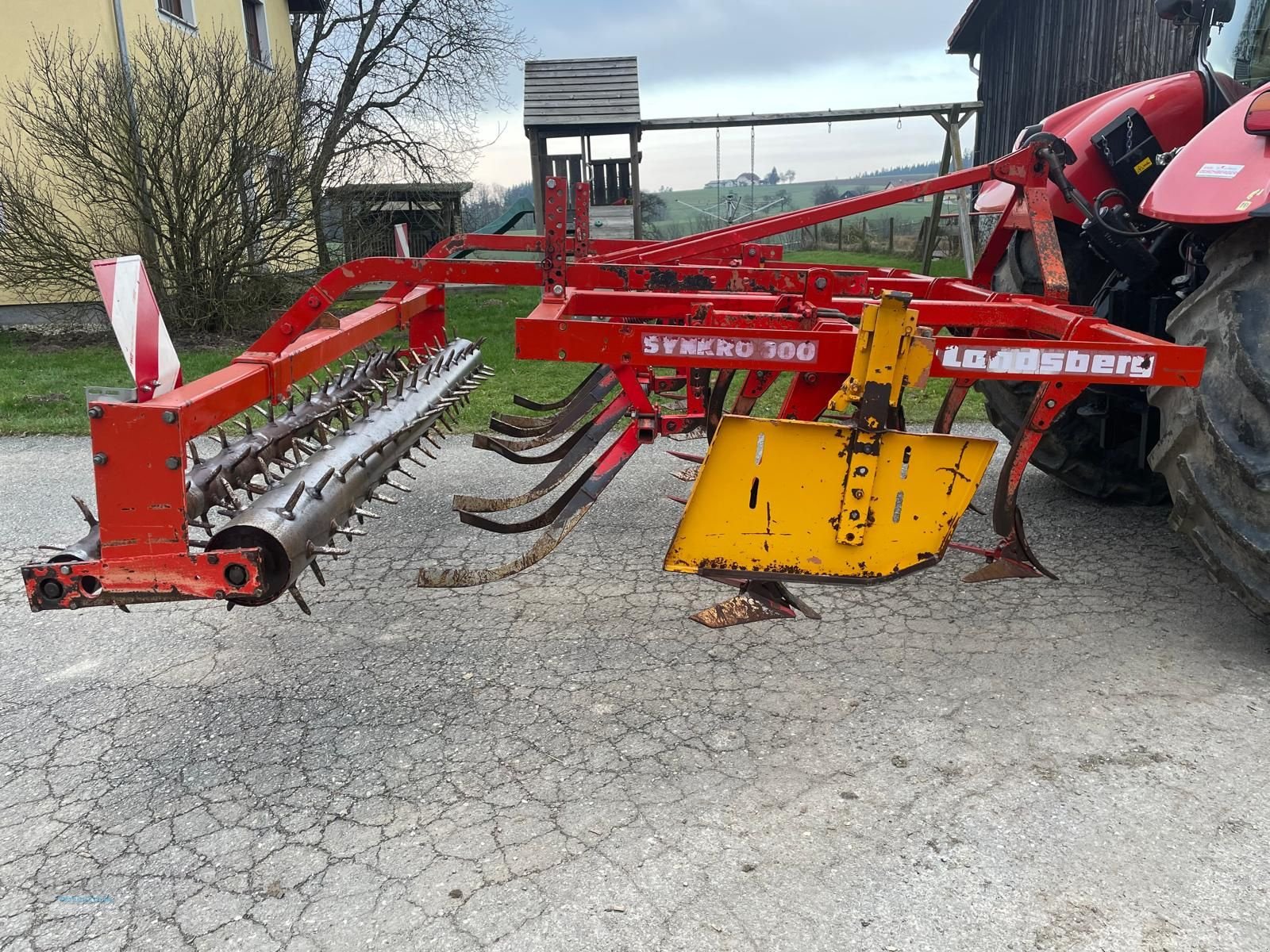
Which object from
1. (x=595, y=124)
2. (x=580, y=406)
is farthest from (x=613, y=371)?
(x=595, y=124)

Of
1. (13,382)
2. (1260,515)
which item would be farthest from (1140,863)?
(13,382)

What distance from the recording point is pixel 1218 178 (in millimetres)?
2510

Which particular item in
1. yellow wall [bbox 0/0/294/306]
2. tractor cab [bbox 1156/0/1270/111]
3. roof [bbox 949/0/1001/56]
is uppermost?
roof [bbox 949/0/1001/56]

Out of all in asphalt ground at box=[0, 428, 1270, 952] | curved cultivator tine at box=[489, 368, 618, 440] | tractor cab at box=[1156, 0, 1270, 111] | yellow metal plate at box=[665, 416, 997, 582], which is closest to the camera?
asphalt ground at box=[0, 428, 1270, 952]

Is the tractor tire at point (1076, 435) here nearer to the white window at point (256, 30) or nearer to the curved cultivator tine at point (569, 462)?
the curved cultivator tine at point (569, 462)

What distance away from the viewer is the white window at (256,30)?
16.7 m

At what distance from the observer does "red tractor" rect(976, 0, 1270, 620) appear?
242 centimetres

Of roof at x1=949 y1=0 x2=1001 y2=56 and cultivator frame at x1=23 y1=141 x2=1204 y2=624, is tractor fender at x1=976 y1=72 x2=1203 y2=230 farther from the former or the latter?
roof at x1=949 y1=0 x2=1001 y2=56

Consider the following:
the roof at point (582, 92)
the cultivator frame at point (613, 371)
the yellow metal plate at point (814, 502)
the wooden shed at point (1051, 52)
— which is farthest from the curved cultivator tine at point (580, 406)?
the roof at point (582, 92)

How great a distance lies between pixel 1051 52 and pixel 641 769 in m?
14.0

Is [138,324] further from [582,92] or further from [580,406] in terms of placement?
[582,92]

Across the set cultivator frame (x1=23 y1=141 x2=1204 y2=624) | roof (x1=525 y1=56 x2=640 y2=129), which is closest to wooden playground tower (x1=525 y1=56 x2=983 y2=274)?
roof (x1=525 y1=56 x2=640 y2=129)

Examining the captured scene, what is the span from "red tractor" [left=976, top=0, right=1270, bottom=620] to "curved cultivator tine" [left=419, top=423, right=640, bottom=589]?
1.43 metres

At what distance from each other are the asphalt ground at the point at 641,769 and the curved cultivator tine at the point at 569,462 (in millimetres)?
416
